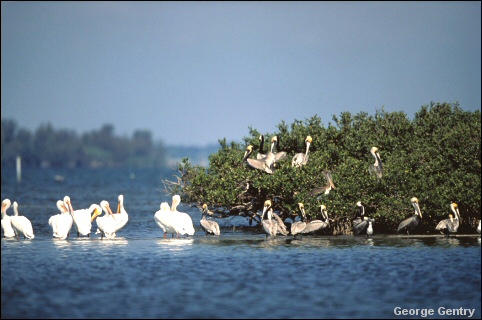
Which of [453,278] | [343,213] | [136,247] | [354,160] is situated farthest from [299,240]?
[453,278]

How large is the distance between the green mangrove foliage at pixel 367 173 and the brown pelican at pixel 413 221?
0.48 m

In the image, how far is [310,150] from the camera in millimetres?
25906

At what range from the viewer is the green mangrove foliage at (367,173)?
867 inches

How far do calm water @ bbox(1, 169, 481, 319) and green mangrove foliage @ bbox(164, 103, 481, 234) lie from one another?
110 centimetres

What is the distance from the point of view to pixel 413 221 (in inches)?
853

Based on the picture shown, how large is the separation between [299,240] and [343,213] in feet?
5.16

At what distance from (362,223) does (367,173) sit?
1.69 metres

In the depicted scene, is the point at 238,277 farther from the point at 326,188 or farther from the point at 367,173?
the point at 367,173

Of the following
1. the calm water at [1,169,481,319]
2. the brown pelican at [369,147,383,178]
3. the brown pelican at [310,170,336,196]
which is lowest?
the calm water at [1,169,481,319]

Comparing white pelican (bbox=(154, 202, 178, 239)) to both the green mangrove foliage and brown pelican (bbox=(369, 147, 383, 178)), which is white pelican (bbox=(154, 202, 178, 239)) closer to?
the green mangrove foliage

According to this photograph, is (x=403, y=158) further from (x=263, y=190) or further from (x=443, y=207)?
(x=263, y=190)

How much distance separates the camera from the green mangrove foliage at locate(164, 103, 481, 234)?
72.3ft

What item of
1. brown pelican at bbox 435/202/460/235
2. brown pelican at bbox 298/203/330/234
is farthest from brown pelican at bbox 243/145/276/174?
brown pelican at bbox 435/202/460/235

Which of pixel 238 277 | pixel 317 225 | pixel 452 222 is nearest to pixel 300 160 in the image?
pixel 317 225
